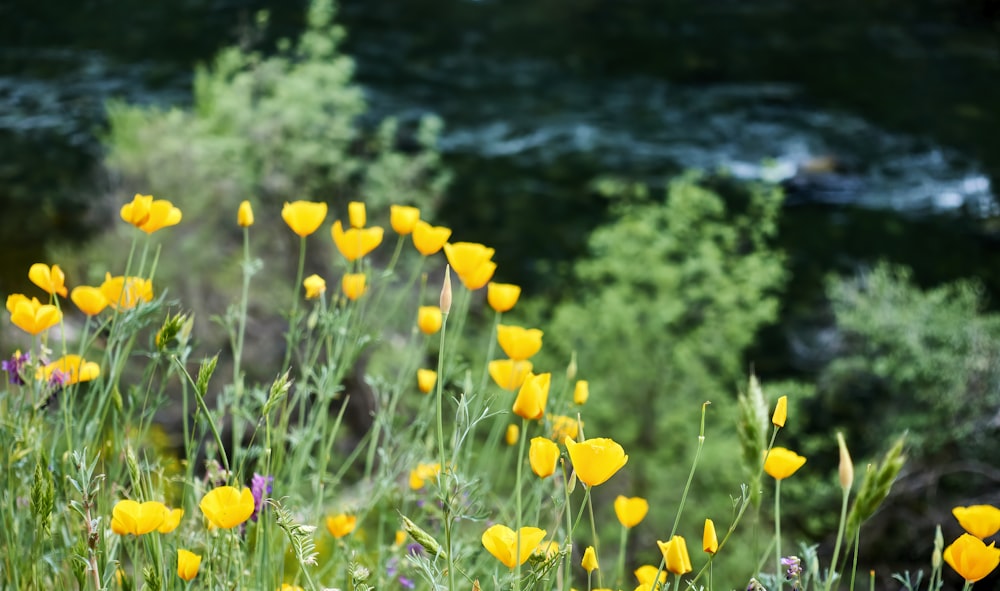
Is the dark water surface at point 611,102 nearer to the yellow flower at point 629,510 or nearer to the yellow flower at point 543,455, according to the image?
the yellow flower at point 629,510

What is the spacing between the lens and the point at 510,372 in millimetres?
858

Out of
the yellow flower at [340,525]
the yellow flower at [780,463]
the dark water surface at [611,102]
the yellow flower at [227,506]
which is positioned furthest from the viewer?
the dark water surface at [611,102]

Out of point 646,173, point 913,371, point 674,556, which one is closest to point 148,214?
point 674,556

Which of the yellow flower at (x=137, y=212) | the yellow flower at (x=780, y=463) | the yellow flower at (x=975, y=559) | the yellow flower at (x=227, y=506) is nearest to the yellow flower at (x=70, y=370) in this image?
the yellow flower at (x=137, y=212)

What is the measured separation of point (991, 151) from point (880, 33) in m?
1.26

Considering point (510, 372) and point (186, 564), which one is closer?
point (186, 564)

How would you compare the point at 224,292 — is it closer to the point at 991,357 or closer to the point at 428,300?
the point at 428,300

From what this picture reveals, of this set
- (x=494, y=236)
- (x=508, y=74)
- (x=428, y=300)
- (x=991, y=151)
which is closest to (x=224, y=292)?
(x=428, y=300)

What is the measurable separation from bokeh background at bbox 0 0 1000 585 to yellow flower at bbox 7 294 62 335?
3.05 metres

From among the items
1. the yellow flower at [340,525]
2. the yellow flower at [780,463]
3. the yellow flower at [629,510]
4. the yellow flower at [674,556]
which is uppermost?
the yellow flower at [780,463]

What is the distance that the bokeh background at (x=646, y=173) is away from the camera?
148 inches

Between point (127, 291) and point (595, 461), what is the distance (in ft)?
1.68

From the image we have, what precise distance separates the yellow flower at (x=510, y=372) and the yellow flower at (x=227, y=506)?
0.90 feet

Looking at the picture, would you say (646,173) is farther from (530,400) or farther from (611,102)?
(530,400)
